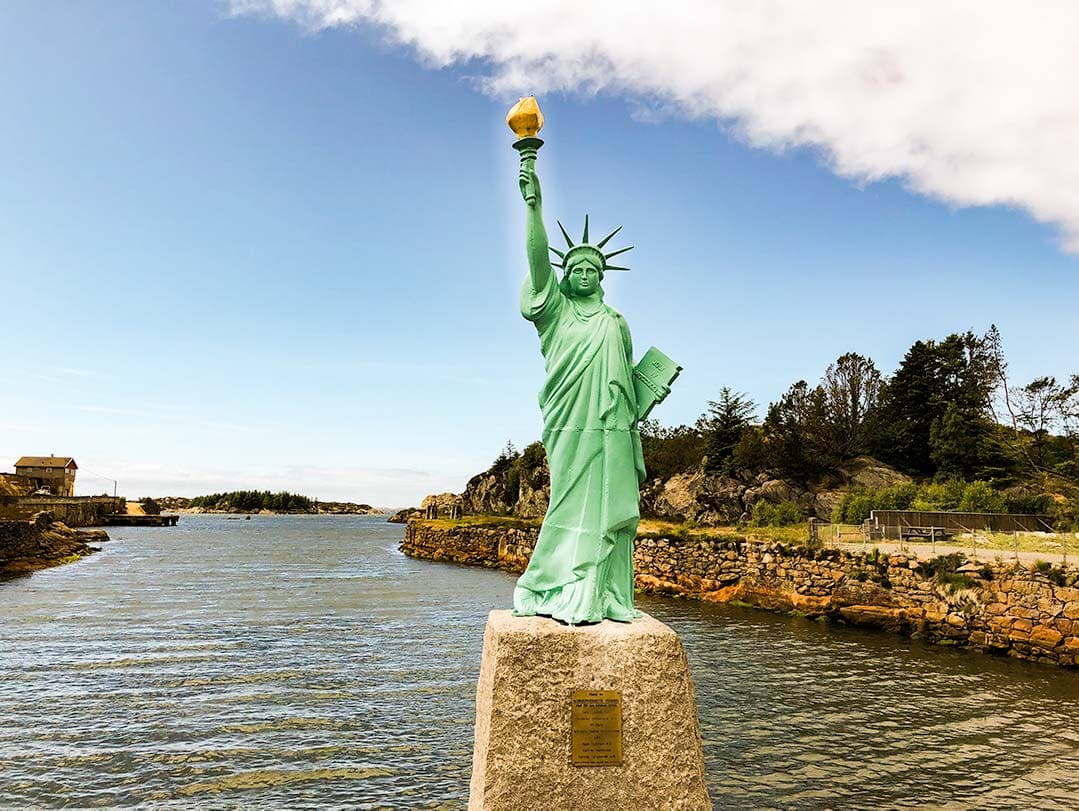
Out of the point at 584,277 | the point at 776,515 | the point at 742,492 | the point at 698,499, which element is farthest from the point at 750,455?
the point at 584,277

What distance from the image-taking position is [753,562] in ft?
83.3

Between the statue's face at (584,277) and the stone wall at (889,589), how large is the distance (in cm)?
1540

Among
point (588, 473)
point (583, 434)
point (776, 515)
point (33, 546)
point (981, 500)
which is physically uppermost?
point (583, 434)

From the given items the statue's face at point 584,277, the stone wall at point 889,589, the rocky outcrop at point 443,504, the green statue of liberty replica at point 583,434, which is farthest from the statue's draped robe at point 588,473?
the rocky outcrop at point 443,504

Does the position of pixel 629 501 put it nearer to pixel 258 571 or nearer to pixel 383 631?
pixel 383 631

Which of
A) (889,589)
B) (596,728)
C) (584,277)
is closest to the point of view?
(596,728)

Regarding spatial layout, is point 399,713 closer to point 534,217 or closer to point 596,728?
point 596,728

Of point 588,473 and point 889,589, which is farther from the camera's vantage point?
point 889,589

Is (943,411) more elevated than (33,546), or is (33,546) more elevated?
(943,411)

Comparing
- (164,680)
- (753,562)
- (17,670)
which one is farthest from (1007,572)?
(17,670)

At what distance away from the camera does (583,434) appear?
6.50m

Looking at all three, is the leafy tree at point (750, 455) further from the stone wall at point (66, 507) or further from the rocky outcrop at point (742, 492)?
the stone wall at point (66, 507)

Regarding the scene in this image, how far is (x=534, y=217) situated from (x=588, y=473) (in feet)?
7.32

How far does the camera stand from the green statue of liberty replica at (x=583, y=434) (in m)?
6.24
